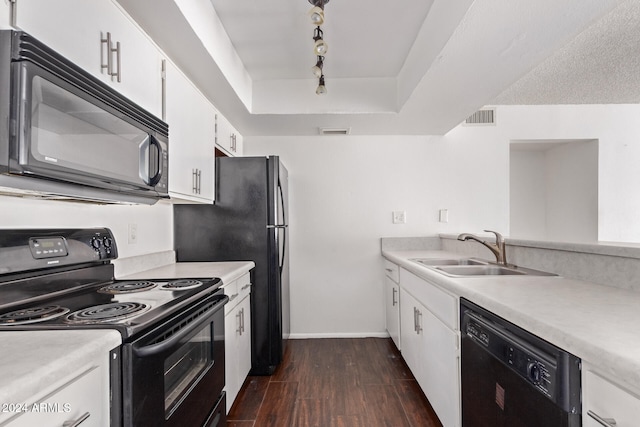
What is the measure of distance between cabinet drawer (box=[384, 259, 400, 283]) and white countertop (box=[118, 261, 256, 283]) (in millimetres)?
1181

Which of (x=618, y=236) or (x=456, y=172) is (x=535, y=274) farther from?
(x=618, y=236)

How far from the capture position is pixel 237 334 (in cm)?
208

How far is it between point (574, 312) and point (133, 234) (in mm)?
2074

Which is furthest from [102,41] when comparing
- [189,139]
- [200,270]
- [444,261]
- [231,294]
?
[444,261]

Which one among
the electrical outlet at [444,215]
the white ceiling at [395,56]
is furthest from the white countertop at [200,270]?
the electrical outlet at [444,215]

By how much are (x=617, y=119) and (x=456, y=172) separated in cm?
165

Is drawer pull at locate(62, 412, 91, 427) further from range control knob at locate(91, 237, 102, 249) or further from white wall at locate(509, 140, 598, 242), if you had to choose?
white wall at locate(509, 140, 598, 242)

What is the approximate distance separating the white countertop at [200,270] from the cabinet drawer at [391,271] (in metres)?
1.18

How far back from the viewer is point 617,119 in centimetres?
327

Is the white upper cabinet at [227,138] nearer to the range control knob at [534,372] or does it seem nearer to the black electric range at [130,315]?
the black electric range at [130,315]

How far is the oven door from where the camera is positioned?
0.92m

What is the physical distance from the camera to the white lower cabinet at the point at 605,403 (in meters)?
0.68

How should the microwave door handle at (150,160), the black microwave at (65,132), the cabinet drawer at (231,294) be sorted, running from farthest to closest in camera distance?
the cabinet drawer at (231,294)
the microwave door handle at (150,160)
the black microwave at (65,132)

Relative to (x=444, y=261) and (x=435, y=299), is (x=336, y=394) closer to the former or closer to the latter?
(x=435, y=299)
